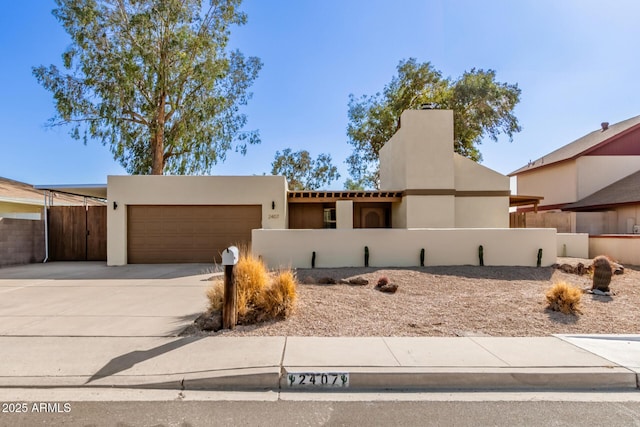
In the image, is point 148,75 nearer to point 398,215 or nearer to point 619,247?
point 398,215

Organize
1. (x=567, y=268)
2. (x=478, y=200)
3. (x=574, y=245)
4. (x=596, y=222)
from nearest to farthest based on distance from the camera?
(x=567, y=268)
(x=574, y=245)
(x=478, y=200)
(x=596, y=222)

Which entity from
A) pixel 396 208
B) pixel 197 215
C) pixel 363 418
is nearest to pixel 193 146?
pixel 197 215

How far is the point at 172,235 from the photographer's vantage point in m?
13.4

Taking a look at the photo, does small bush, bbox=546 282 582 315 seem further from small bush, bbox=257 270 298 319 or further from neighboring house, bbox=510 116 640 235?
neighboring house, bbox=510 116 640 235

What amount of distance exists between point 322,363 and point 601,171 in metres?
26.0

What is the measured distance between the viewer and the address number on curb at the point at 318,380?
3830 mm

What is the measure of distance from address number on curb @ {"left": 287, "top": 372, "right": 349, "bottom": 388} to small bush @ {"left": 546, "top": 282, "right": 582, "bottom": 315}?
4.72 meters

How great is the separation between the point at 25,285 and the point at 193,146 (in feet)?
45.8

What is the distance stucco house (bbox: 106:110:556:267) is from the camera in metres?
11.4

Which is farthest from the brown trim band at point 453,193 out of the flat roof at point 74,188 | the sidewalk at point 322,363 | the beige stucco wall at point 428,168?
the flat roof at point 74,188

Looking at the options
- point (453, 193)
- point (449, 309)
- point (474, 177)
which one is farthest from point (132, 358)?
point (474, 177)

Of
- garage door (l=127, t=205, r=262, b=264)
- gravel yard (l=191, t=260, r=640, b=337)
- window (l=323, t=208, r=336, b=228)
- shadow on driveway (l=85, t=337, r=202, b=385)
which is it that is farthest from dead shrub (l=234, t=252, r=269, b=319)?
window (l=323, t=208, r=336, b=228)

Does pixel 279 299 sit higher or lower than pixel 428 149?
lower

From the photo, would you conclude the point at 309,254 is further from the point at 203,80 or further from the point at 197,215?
the point at 203,80
